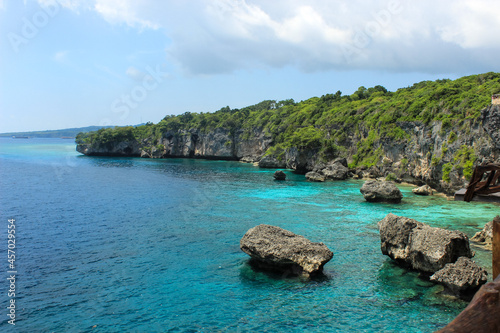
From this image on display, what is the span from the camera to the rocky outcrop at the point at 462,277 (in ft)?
61.7

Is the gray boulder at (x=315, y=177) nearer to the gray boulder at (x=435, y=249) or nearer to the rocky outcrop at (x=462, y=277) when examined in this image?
the gray boulder at (x=435, y=249)

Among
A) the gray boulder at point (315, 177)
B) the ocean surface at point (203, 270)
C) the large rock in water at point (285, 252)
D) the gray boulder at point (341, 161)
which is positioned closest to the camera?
the ocean surface at point (203, 270)

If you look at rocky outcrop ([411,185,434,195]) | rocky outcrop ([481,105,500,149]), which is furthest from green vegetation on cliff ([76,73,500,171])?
rocky outcrop ([481,105,500,149])

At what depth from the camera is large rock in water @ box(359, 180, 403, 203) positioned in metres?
44.0

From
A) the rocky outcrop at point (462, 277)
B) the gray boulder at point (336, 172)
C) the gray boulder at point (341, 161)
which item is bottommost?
the rocky outcrop at point (462, 277)

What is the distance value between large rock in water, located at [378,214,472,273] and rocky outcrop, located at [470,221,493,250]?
6215 mm

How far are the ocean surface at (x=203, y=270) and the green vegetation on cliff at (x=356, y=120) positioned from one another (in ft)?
58.5

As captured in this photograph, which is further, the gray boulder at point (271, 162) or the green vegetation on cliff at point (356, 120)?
the gray boulder at point (271, 162)

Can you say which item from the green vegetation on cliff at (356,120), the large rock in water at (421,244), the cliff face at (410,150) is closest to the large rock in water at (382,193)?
the cliff face at (410,150)

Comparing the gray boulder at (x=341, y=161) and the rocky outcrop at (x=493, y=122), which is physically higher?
the rocky outcrop at (x=493, y=122)

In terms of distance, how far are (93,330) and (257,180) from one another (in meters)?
51.9

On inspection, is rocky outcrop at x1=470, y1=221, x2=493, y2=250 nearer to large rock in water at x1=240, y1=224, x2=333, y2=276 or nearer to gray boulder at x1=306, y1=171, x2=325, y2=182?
large rock in water at x1=240, y1=224, x2=333, y2=276

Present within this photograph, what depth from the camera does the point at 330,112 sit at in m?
97.6

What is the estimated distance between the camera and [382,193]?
44.2 meters
